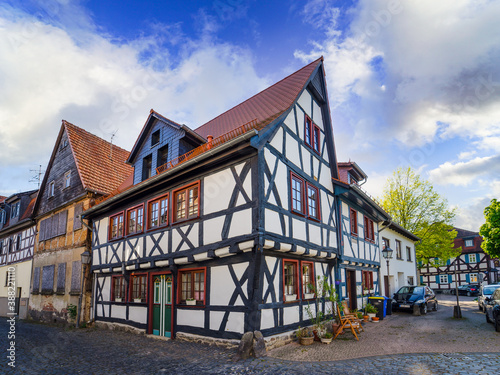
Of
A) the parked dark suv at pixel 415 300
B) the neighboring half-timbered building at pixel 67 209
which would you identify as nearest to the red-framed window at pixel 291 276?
the parked dark suv at pixel 415 300

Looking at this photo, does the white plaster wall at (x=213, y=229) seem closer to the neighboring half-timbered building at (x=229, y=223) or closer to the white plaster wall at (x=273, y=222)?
the neighboring half-timbered building at (x=229, y=223)

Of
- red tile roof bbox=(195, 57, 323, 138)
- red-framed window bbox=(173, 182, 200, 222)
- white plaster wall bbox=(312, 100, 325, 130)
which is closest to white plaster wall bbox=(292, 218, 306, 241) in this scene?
red-framed window bbox=(173, 182, 200, 222)

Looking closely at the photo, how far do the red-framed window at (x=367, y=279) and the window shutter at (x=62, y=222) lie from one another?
16.0 meters

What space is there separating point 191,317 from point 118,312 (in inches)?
215

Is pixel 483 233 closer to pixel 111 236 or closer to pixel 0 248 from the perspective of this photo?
pixel 111 236

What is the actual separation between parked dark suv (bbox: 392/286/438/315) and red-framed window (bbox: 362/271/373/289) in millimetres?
1867

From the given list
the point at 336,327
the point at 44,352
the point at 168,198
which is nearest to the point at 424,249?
the point at 336,327

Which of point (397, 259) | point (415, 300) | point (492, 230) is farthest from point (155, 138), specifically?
point (492, 230)

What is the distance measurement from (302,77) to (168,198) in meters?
6.84

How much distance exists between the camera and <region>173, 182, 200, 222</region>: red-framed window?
37.2 ft

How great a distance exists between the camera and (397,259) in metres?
22.8

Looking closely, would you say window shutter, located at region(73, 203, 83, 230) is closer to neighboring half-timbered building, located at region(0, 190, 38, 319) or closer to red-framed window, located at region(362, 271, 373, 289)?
neighboring half-timbered building, located at region(0, 190, 38, 319)

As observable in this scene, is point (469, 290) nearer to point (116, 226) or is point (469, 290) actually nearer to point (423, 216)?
point (423, 216)

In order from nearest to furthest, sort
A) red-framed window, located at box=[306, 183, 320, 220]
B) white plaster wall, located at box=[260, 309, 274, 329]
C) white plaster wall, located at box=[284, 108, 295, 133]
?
white plaster wall, located at box=[260, 309, 274, 329], white plaster wall, located at box=[284, 108, 295, 133], red-framed window, located at box=[306, 183, 320, 220]
